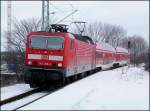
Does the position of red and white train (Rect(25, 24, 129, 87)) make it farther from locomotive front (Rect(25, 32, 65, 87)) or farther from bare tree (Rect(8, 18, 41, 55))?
bare tree (Rect(8, 18, 41, 55))

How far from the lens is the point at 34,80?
20078 millimetres

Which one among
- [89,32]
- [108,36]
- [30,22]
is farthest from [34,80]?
[108,36]

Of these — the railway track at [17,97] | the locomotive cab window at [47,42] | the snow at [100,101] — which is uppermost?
the locomotive cab window at [47,42]

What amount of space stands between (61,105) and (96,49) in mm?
23172

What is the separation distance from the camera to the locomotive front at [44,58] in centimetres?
1973

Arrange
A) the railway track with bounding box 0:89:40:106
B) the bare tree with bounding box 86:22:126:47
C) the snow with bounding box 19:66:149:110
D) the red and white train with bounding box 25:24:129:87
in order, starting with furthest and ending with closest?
the bare tree with bounding box 86:22:126:47, the red and white train with bounding box 25:24:129:87, the railway track with bounding box 0:89:40:106, the snow with bounding box 19:66:149:110

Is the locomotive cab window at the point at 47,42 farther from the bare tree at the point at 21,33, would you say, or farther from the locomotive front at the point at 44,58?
the bare tree at the point at 21,33

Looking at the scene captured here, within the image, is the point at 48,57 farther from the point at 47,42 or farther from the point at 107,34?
the point at 107,34

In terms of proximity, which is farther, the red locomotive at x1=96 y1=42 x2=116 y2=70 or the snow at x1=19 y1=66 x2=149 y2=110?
the red locomotive at x1=96 y1=42 x2=116 y2=70

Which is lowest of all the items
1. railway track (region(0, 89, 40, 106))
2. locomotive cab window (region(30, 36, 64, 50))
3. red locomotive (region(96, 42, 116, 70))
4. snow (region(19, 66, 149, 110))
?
railway track (region(0, 89, 40, 106))

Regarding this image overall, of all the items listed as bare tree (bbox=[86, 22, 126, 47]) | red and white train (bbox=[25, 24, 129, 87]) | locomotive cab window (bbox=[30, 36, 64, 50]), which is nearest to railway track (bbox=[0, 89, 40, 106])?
red and white train (bbox=[25, 24, 129, 87])

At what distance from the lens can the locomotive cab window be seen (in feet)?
65.6

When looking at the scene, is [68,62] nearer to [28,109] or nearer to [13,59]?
[28,109]

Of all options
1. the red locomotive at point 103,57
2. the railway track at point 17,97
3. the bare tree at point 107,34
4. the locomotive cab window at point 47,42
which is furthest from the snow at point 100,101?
the bare tree at point 107,34
